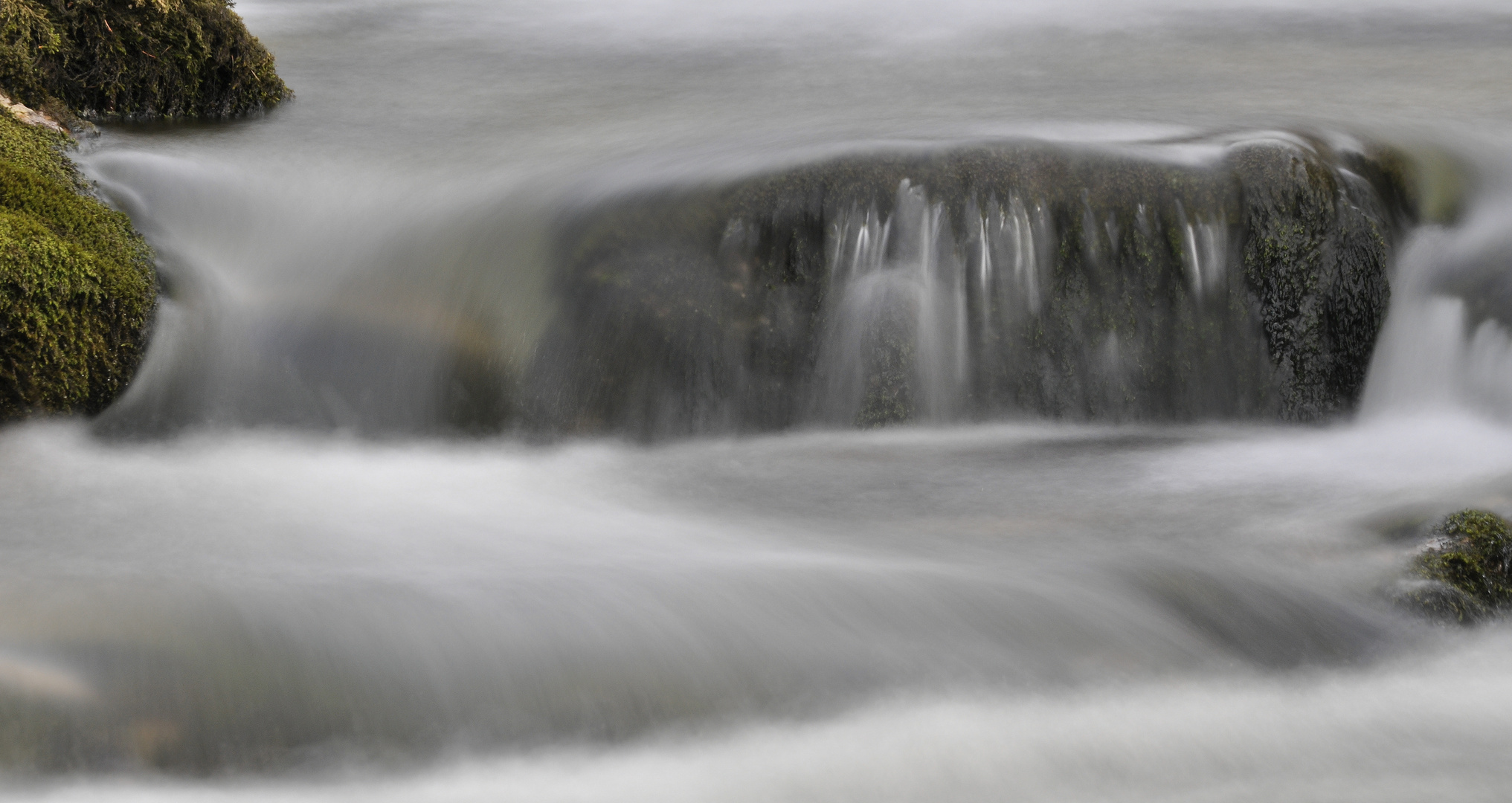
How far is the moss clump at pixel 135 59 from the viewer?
18.0 ft

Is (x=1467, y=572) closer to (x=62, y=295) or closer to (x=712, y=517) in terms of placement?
(x=712, y=517)

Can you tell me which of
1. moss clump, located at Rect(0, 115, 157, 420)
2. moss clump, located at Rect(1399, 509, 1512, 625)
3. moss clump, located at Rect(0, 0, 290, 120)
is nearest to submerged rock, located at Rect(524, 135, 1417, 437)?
moss clump, located at Rect(1399, 509, 1512, 625)

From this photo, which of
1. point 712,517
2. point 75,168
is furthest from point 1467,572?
point 75,168

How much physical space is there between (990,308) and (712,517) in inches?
51.9

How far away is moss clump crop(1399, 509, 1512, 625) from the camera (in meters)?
3.37

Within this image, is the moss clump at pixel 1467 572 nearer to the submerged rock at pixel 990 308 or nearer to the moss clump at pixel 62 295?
the submerged rock at pixel 990 308

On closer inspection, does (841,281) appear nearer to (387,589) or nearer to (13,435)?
(387,589)

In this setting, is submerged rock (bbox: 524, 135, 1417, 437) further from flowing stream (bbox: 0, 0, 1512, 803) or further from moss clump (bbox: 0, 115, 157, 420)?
moss clump (bbox: 0, 115, 157, 420)

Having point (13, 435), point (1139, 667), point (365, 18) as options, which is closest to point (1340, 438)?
point (1139, 667)

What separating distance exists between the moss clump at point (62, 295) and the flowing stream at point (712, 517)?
123 mm

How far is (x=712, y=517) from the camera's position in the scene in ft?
13.2

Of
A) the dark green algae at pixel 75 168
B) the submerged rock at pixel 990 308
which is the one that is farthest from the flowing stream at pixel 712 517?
the dark green algae at pixel 75 168

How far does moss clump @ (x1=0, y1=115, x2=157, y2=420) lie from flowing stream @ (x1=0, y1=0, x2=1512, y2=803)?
0.12 metres

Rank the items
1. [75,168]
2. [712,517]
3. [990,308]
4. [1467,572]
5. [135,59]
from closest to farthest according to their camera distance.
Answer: [1467,572] → [712,517] → [990,308] → [75,168] → [135,59]
